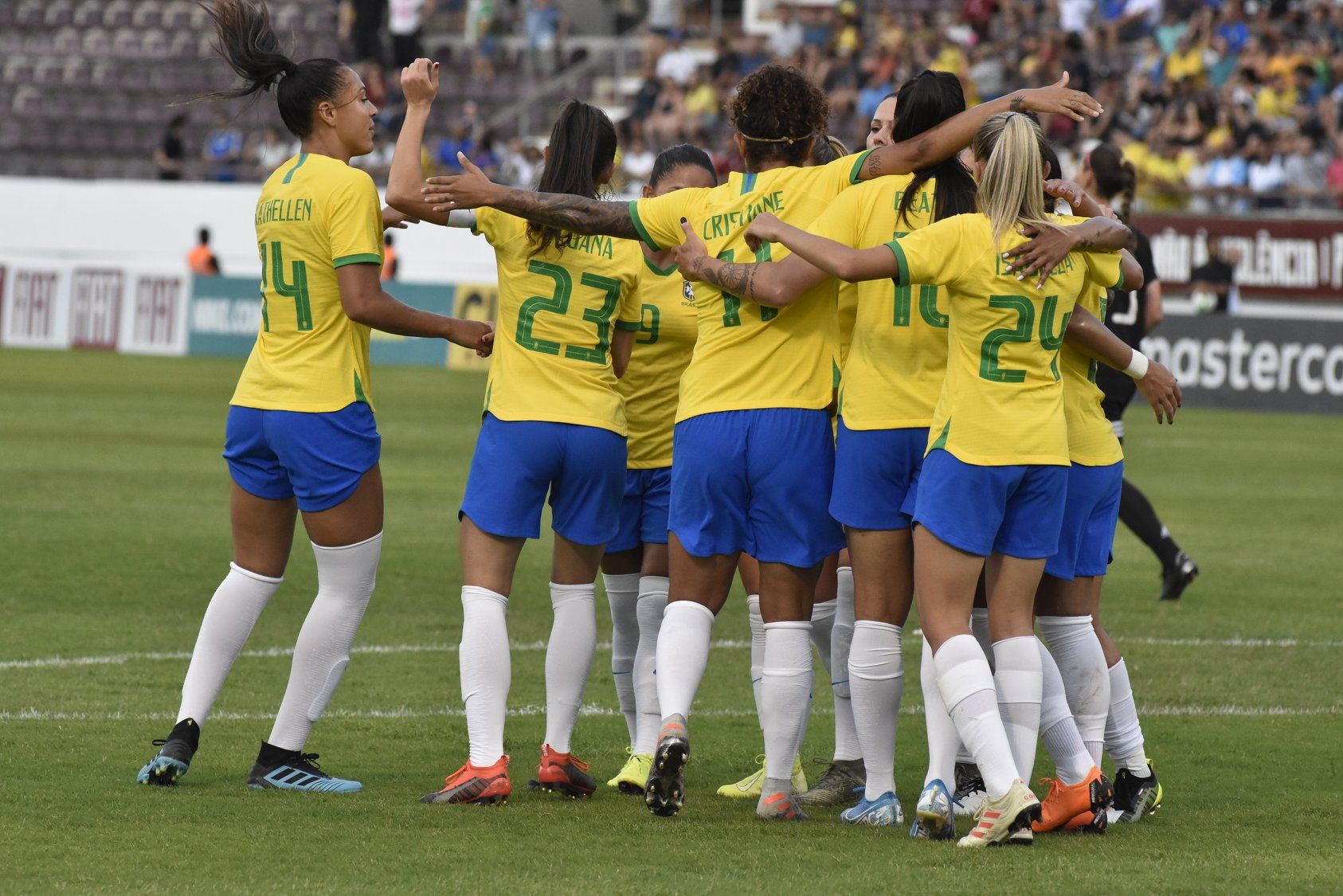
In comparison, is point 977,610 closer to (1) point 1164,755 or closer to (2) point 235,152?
(1) point 1164,755

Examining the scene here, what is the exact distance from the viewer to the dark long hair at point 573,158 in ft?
18.4

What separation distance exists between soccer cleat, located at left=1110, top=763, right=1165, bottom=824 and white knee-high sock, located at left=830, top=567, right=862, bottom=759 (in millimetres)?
809

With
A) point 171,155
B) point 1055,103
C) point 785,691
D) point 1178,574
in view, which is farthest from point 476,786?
point 171,155

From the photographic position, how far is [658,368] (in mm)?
6191

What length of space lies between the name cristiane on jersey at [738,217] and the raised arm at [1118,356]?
93 centimetres

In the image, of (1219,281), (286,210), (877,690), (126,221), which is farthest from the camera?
(126,221)

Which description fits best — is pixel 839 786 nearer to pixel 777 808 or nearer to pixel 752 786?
pixel 752 786

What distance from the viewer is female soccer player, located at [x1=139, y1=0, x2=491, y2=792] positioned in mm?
5633

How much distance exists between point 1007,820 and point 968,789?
784mm

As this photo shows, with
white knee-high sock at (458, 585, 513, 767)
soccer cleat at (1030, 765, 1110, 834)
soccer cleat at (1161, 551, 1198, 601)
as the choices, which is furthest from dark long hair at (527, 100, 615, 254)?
soccer cleat at (1161, 551, 1198, 601)

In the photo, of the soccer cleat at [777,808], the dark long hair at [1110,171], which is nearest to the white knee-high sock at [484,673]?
the soccer cleat at [777,808]

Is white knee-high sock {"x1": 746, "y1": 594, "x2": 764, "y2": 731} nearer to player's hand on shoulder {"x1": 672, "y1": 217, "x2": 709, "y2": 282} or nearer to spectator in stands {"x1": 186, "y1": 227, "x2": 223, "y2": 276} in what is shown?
player's hand on shoulder {"x1": 672, "y1": 217, "x2": 709, "y2": 282}

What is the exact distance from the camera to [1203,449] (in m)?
18.9

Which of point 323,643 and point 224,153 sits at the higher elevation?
point 224,153
